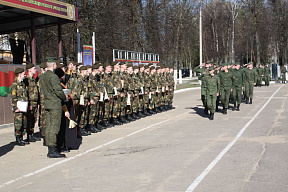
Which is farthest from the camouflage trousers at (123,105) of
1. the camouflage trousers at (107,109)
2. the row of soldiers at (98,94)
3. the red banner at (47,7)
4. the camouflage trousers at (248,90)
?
the camouflage trousers at (248,90)

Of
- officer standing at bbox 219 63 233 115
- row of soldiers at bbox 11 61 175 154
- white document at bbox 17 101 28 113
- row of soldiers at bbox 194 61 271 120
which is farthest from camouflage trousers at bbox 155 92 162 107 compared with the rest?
white document at bbox 17 101 28 113

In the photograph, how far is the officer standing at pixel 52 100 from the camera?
304 inches

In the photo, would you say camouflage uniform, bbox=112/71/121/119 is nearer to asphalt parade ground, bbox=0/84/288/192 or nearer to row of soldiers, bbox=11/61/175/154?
row of soldiers, bbox=11/61/175/154

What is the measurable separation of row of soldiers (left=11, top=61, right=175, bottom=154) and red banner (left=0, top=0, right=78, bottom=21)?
4539 millimetres

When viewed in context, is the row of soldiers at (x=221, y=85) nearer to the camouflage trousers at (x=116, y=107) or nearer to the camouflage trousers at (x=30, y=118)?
the camouflage trousers at (x=116, y=107)

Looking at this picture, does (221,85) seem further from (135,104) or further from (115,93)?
(115,93)

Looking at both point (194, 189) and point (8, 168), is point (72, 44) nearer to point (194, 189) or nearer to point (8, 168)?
point (8, 168)

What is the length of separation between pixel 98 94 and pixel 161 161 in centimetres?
468

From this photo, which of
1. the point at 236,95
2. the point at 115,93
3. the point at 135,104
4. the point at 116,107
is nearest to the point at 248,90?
the point at 236,95

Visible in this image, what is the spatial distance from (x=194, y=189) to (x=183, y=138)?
4309 mm

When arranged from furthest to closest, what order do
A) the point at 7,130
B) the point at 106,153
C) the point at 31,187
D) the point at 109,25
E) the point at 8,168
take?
the point at 109,25 < the point at 7,130 < the point at 106,153 < the point at 8,168 < the point at 31,187

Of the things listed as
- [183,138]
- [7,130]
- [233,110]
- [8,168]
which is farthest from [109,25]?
[8,168]

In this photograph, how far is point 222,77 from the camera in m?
15.7

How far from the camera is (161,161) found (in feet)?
23.9
